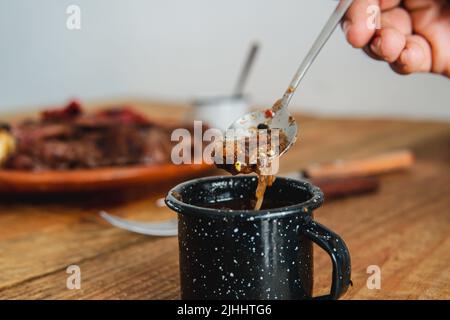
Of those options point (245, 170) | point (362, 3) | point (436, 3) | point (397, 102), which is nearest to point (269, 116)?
point (245, 170)

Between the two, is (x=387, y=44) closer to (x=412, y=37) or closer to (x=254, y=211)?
(x=412, y=37)

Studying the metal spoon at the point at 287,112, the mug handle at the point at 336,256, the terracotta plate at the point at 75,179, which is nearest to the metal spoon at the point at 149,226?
the terracotta plate at the point at 75,179

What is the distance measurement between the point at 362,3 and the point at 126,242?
0.58 meters

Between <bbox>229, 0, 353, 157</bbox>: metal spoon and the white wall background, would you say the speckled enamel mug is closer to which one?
<bbox>229, 0, 353, 157</bbox>: metal spoon

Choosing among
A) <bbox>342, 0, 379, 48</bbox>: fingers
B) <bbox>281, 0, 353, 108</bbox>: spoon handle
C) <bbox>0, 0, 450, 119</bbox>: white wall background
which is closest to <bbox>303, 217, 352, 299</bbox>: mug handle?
<bbox>281, 0, 353, 108</bbox>: spoon handle

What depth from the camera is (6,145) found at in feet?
4.64

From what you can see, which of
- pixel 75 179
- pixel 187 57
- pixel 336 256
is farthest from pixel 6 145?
pixel 187 57

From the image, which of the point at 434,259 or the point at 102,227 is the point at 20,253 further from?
the point at 434,259

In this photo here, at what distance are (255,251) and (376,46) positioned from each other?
0.50 metres

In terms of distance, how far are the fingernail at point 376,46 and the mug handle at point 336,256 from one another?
0.44 meters

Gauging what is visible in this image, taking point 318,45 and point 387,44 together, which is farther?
point 387,44

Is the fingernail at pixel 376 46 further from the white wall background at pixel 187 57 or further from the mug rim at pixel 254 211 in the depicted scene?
the white wall background at pixel 187 57

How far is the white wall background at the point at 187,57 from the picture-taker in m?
2.71

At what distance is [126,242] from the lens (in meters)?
1.15
